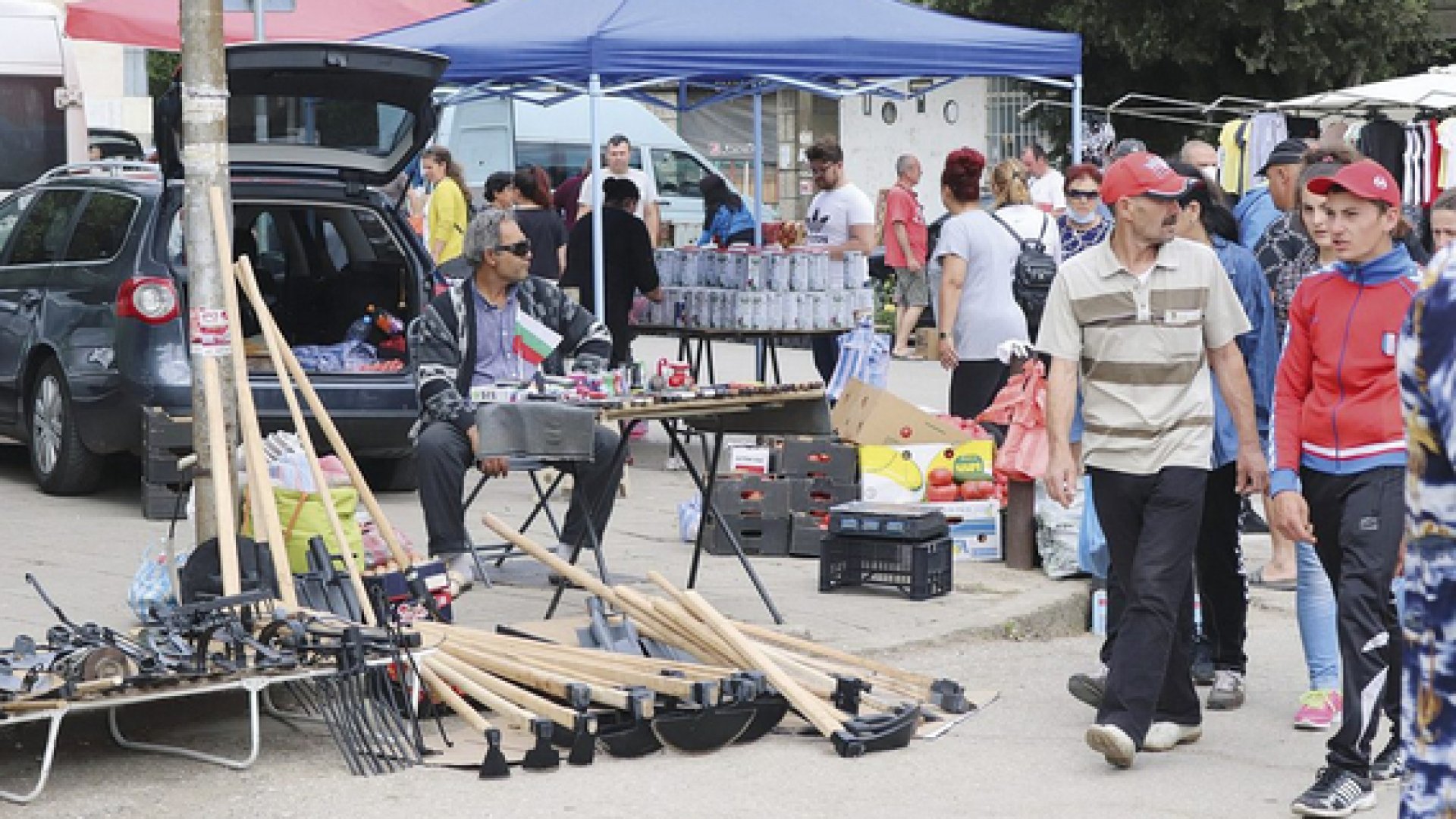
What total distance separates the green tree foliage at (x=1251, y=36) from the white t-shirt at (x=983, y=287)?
14.6m

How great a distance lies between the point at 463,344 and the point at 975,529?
8.68ft

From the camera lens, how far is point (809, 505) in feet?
34.1

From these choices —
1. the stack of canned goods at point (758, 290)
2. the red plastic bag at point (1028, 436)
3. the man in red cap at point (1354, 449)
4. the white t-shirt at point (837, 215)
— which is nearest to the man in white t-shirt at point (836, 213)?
the white t-shirt at point (837, 215)

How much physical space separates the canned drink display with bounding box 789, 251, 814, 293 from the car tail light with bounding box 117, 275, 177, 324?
4.07 m

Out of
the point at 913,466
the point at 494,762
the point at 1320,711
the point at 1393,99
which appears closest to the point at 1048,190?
the point at 1393,99

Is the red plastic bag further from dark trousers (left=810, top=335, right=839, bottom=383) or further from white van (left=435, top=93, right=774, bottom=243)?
white van (left=435, top=93, right=774, bottom=243)

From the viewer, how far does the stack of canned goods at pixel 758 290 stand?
13625 mm

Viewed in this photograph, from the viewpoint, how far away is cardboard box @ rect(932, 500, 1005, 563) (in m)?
10.1

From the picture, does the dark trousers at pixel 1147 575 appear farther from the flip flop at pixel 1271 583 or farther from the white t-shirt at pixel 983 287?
the white t-shirt at pixel 983 287

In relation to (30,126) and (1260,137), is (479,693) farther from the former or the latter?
(30,126)

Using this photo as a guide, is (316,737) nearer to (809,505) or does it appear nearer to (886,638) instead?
(886,638)

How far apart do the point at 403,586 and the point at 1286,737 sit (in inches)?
113

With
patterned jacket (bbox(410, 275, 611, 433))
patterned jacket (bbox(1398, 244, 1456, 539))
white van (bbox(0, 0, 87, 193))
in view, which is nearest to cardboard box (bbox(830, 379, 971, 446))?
patterned jacket (bbox(410, 275, 611, 433))

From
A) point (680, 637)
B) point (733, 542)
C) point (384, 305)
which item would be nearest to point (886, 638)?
point (733, 542)
